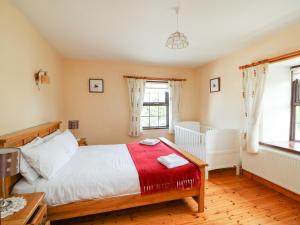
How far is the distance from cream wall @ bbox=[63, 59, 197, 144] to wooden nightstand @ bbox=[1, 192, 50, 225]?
246cm

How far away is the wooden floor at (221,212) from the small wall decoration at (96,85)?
258 cm

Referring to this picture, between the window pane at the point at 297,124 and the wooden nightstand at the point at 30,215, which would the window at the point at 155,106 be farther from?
the wooden nightstand at the point at 30,215

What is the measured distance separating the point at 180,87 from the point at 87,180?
3.20 m

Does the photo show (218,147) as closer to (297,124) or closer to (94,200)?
(297,124)

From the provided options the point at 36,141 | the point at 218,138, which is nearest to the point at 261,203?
the point at 218,138

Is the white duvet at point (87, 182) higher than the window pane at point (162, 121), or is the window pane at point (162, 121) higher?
the window pane at point (162, 121)

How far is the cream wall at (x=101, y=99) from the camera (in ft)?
11.9

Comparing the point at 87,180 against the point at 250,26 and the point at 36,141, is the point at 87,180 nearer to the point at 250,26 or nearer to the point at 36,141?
the point at 36,141

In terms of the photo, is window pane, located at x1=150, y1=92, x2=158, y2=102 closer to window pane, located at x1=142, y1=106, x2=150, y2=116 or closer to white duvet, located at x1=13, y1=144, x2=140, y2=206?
window pane, located at x1=142, y1=106, x2=150, y2=116

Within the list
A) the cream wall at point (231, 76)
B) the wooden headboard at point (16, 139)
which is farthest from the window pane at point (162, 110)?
the wooden headboard at point (16, 139)

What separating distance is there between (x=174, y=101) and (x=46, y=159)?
10.2ft

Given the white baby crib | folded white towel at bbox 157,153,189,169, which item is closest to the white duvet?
folded white towel at bbox 157,153,189,169

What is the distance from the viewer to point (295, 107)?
8.57 feet

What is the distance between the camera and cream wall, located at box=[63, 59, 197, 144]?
362 cm
